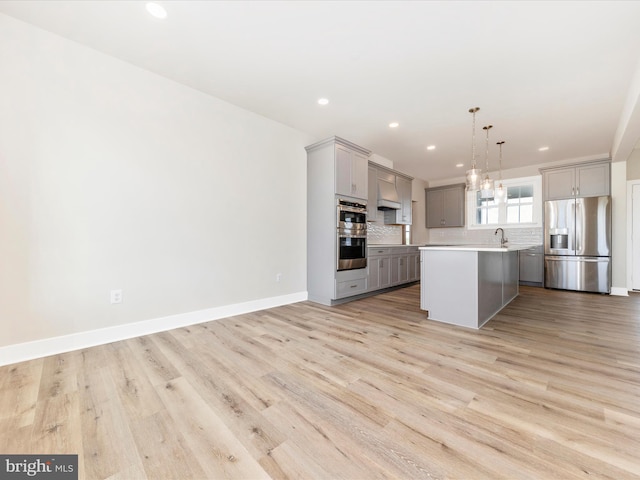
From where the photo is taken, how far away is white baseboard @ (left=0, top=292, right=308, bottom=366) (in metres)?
2.16

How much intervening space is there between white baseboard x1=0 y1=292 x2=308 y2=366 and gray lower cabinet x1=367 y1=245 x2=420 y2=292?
6.47 feet

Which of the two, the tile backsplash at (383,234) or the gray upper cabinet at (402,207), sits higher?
the gray upper cabinet at (402,207)

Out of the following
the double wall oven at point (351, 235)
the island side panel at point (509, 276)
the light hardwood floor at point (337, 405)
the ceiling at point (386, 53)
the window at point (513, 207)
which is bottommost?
the light hardwood floor at point (337, 405)

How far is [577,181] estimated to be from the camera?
5129mm

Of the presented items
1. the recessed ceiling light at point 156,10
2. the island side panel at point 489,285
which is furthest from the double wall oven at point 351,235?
the recessed ceiling light at point 156,10

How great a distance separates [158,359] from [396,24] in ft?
11.1

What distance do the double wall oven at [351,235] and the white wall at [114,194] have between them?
112 centimetres

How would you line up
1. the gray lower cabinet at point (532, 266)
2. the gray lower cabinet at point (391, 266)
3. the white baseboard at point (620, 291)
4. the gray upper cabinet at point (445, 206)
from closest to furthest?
the gray lower cabinet at point (391, 266)
the white baseboard at point (620, 291)
the gray lower cabinet at point (532, 266)
the gray upper cabinet at point (445, 206)

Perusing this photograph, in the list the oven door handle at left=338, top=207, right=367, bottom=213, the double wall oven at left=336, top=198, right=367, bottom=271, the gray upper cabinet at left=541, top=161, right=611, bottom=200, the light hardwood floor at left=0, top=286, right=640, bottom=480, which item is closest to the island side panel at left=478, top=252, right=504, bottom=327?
the light hardwood floor at left=0, top=286, right=640, bottom=480

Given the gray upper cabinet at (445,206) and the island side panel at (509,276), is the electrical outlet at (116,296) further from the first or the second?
the gray upper cabinet at (445,206)

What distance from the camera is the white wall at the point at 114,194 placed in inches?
86.1

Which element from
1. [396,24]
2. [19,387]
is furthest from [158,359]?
[396,24]

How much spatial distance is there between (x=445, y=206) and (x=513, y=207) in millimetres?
1496

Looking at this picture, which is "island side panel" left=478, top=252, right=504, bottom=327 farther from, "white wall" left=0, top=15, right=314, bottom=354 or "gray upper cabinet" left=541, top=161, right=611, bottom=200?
"gray upper cabinet" left=541, top=161, right=611, bottom=200
